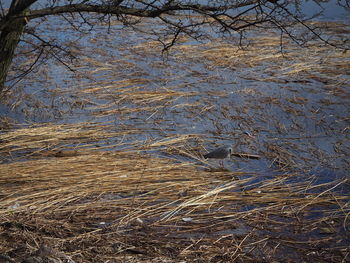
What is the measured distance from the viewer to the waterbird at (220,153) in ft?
12.2

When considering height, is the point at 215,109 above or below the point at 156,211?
above

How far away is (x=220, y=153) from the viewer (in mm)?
3742

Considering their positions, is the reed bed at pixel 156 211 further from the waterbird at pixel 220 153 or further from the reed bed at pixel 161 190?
the waterbird at pixel 220 153

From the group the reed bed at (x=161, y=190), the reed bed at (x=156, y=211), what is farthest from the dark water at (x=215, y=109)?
the reed bed at (x=156, y=211)

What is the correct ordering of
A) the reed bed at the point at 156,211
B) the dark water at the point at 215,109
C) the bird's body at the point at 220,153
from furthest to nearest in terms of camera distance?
the dark water at the point at 215,109
the bird's body at the point at 220,153
the reed bed at the point at 156,211

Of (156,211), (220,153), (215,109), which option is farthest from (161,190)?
(215,109)

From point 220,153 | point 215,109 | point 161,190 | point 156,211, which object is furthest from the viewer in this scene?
point 215,109

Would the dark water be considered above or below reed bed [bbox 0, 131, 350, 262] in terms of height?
above

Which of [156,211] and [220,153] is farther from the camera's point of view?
[220,153]

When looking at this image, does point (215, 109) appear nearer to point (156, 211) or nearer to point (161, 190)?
point (161, 190)

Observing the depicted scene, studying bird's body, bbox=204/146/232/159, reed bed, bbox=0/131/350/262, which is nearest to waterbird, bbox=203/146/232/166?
bird's body, bbox=204/146/232/159

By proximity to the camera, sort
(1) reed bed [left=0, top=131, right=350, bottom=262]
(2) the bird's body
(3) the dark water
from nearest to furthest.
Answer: (1) reed bed [left=0, top=131, right=350, bottom=262] < (2) the bird's body < (3) the dark water

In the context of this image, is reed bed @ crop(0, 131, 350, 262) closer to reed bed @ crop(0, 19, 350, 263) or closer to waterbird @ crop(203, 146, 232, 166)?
reed bed @ crop(0, 19, 350, 263)

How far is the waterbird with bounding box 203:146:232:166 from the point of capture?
12.2 ft
